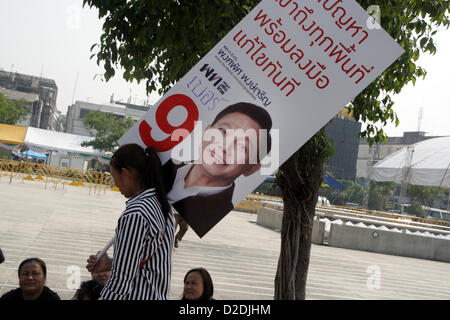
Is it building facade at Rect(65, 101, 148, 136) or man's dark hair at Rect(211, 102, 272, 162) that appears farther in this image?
building facade at Rect(65, 101, 148, 136)

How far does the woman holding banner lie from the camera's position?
6.73 ft

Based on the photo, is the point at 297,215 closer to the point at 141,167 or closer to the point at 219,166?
the point at 219,166

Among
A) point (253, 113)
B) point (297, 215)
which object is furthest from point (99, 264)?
point (297, 215)

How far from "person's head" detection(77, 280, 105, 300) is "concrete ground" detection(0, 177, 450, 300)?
3390mm

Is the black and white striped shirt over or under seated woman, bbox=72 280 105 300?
over

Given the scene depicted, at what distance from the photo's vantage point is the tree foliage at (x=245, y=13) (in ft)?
Result: 12.0

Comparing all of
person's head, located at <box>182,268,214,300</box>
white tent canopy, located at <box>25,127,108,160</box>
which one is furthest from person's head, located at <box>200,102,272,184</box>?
white tent canopy, located at <box>25,127,108,160</box>

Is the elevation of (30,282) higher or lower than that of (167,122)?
lower

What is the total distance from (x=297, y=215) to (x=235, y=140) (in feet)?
7.22

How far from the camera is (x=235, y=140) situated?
2652mm

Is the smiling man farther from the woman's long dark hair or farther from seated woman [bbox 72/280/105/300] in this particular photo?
seated woman [bbox 72/280/105/300]

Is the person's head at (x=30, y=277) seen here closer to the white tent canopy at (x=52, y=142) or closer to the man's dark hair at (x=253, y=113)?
the man's dark hair at (x=253, y=113)

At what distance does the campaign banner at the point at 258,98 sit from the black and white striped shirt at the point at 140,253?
1.31ft

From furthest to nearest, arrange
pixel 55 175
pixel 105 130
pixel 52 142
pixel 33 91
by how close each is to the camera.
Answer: pixel 33 91
pixel 105 130
pixel 52 142
pixel 55 175
